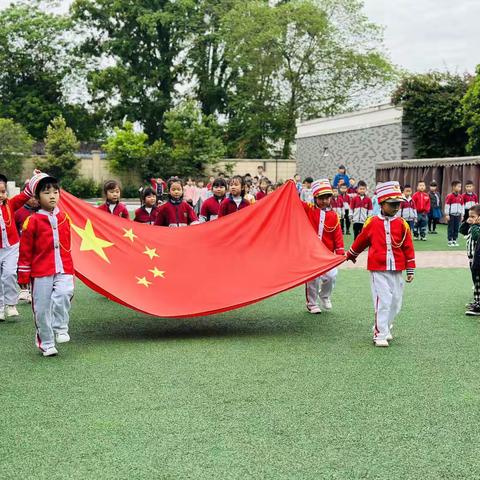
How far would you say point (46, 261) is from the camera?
5.77 m

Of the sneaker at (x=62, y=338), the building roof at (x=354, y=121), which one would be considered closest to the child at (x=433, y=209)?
the building roof at (x=354, y=121)

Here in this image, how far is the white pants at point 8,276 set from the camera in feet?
24.4

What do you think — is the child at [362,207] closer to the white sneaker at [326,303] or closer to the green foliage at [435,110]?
the white sneaker at [326,303]

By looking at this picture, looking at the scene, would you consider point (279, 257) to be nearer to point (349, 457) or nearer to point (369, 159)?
point (349, 457)

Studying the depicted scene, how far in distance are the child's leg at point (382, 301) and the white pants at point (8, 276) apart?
12.7ft

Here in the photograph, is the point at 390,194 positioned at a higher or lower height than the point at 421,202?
higher

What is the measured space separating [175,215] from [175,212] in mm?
38

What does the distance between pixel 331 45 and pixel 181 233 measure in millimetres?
35523

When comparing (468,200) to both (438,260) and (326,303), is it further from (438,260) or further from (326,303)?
(326,303)

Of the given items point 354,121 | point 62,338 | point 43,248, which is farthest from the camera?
point 354,121

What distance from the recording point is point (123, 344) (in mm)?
6164

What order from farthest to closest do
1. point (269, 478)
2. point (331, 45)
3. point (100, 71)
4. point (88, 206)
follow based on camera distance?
point (100, 71) → point (331, 45) → point (88, 206) → point (269, 478)

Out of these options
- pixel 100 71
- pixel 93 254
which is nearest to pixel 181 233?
pixel 93 254

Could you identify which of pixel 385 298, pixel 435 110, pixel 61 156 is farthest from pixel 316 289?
pixel 61 156
